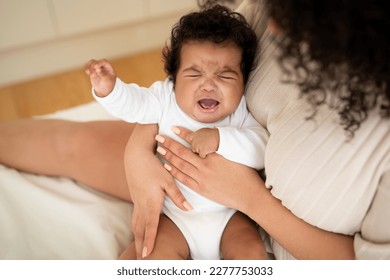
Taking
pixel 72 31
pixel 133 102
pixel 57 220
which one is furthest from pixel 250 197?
pixel 72 31

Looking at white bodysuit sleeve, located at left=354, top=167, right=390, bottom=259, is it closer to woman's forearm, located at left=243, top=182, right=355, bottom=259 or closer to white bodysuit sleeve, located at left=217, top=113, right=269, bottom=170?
woman's forearm, located at left=243, top=182, right=355, bottom=259

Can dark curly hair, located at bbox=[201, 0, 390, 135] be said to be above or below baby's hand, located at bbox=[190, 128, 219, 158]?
above

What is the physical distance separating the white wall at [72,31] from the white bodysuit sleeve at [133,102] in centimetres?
114

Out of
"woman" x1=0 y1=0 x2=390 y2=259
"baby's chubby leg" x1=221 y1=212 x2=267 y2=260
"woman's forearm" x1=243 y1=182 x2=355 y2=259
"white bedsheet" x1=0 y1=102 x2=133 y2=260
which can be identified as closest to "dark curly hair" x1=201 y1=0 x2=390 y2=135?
"woman" x1=0 y1=0 x2=390 y2=259

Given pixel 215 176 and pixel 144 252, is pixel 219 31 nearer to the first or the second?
pixel 215 176

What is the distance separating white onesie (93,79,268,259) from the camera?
2.71ft

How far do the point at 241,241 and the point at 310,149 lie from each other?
251 millimetres

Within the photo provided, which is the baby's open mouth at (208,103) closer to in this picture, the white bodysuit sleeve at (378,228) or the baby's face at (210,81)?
the baby's face at (210,81)

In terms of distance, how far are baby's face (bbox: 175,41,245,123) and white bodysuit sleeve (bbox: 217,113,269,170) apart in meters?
0.06

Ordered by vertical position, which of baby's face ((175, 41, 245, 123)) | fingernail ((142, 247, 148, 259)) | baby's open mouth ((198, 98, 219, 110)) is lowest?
fingernail ((142, 247, 148, 259))

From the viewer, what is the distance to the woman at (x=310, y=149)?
544mm

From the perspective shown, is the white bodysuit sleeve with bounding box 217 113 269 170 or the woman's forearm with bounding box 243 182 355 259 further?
the white bodysuit sleeve with bounding box 217 113 269 170

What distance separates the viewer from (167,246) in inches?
32.5

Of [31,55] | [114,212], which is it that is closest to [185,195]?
[114,212]
